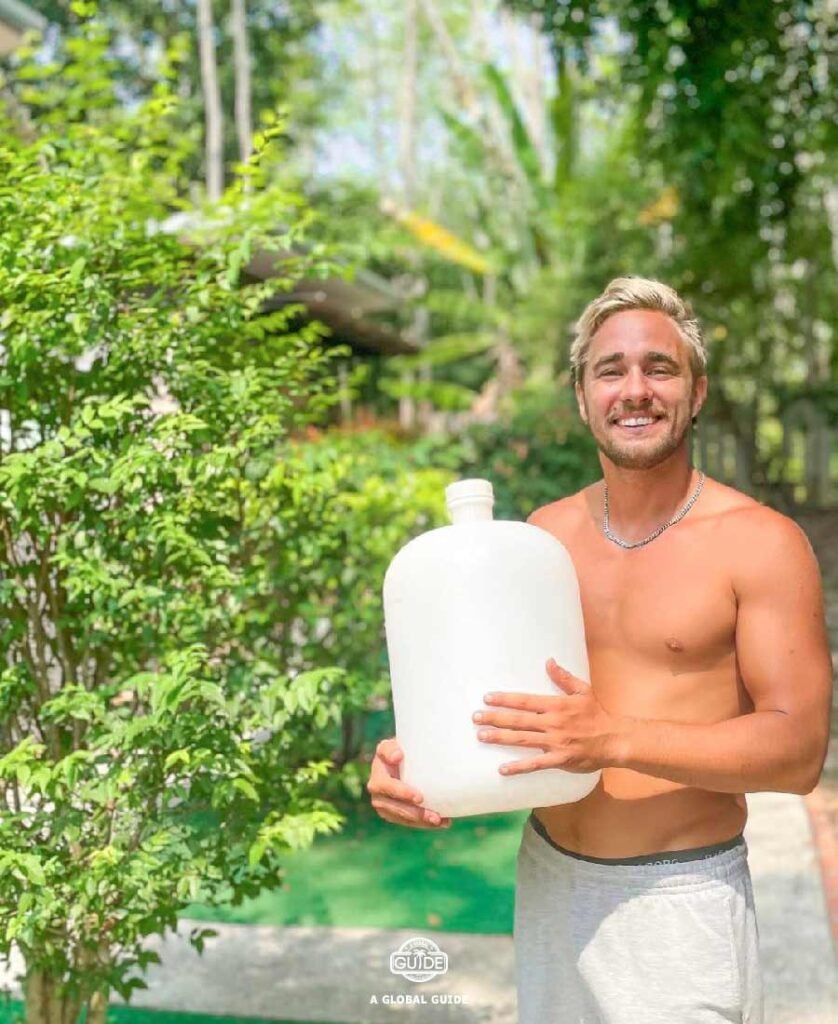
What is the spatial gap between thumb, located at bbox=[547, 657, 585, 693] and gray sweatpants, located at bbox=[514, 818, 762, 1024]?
50 centimetres

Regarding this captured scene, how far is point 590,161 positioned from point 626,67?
29.1ft

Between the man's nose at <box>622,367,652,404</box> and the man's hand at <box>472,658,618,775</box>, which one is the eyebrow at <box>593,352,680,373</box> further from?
the man's hand at <box>472,658,618,775</box>

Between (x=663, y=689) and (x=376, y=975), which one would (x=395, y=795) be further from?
(x=376, y=975)

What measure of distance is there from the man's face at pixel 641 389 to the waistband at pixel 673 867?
670 mm

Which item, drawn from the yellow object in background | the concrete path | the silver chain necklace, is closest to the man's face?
the silver chain necklace

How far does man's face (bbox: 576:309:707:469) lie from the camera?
6.36ft

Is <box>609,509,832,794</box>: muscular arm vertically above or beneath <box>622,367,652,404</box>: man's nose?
beneath

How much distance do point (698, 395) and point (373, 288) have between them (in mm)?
11930

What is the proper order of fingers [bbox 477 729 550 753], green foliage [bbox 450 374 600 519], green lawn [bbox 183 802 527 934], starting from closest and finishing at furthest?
1. fingers [bbox 477 729 550 753]
2. green lawn [bbox 183 802 527 934]
3. green foliage [bbox 450 374 600 519]

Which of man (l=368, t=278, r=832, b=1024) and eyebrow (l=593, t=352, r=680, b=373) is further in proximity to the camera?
eyebrow (l=593, t=352, r=680, b=373)

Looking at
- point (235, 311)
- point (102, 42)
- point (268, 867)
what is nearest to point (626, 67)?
point (102, 42)

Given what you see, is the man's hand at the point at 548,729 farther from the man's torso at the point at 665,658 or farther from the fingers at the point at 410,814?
the man's torso at the point at 665,658

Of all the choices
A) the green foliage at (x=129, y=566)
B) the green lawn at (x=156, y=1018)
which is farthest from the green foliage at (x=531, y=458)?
the green foliage at (x=129, y=566)

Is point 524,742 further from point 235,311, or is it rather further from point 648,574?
point 235,311
